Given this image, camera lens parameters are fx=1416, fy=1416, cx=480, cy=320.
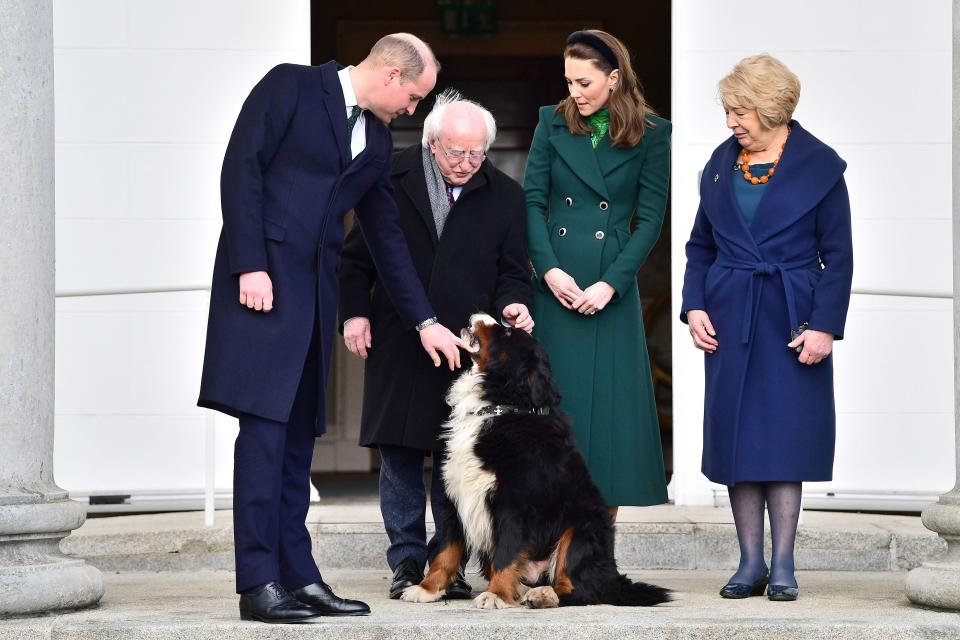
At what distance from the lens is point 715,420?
4801 millimetres

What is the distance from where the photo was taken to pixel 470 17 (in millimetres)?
9391

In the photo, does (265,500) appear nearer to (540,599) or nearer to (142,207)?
(540,599)

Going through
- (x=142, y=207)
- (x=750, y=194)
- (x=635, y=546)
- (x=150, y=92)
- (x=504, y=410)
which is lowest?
(x=635, y=546)

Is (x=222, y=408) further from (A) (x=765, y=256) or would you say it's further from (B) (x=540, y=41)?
(B) (x=540, y=41)

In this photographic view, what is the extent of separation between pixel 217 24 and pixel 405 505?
2.95m

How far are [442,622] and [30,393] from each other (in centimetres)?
149

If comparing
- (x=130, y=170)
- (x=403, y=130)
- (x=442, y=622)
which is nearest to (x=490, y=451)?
(x=442, y=622)

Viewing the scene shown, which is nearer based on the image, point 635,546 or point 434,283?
point 434,283

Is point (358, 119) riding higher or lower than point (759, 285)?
higher

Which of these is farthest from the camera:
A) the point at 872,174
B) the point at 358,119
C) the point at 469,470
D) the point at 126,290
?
the point at 872,174

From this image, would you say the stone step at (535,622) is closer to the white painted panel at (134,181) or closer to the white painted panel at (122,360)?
the white painted panel at (122,360)

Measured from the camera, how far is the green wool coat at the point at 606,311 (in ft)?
16.2

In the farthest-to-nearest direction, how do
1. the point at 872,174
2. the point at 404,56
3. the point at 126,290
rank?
the point at 872,174, the point at 126,290, the point at 404,56

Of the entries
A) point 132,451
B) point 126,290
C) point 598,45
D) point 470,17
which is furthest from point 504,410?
point 470,17
